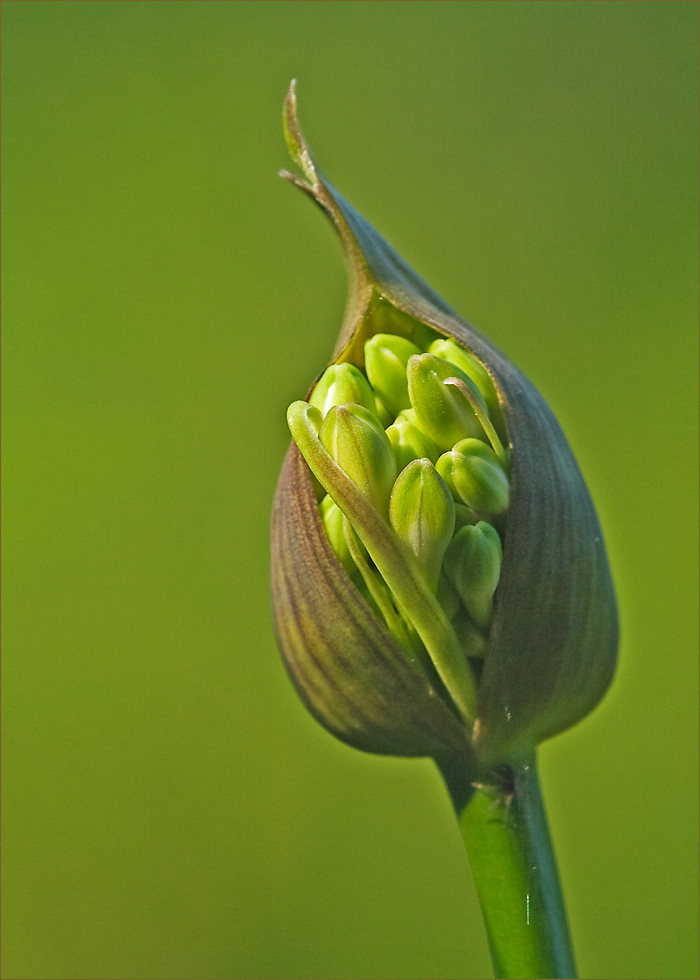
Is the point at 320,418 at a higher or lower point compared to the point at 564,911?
higher

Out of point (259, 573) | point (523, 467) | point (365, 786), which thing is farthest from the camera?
point (259, 573)

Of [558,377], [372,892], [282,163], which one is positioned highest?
[282,163]

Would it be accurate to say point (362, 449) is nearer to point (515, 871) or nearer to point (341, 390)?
point (341, 390)

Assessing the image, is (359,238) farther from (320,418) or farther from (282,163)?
(282,163)

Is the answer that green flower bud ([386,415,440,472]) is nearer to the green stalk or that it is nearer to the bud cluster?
the bud cluster

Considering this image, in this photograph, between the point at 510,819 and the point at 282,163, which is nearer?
the point at 510,819

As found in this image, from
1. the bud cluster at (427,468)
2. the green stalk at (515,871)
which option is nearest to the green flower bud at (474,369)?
the bud cluster at (427,468)

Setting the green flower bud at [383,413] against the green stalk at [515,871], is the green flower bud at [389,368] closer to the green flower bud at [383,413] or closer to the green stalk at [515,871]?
the green flower bud at [383,413]

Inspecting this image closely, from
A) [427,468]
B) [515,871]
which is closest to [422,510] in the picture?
[427,468]

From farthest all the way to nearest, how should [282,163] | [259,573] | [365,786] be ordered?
[282,163] → [259,573] → [365,786]

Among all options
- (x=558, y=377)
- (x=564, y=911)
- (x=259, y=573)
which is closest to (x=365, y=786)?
(x=259, y=573)
